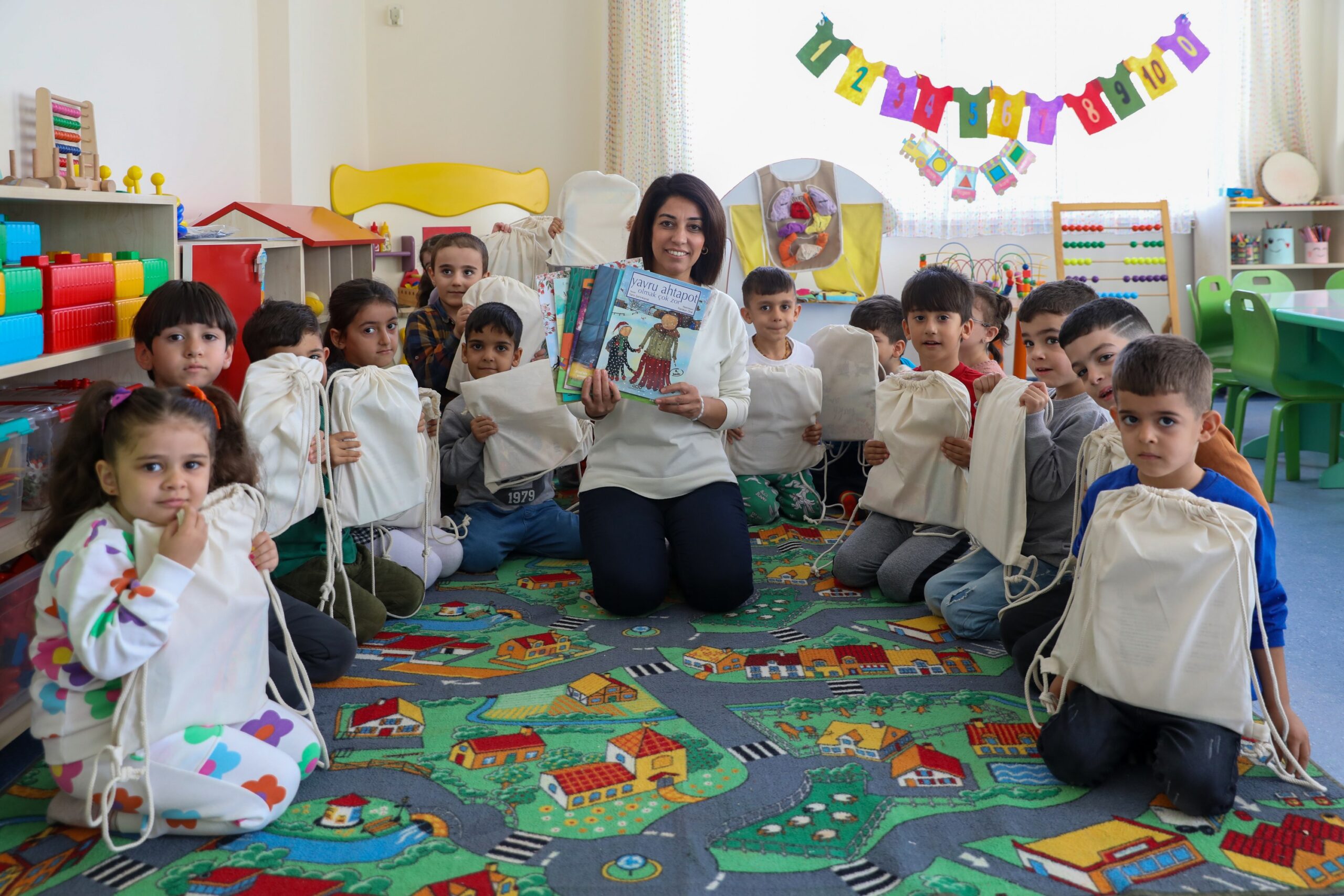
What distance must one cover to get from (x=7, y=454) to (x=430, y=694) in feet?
3.17

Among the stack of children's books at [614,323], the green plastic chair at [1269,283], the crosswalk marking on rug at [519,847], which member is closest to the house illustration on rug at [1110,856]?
the crosswalk marking on rug at [519,847]

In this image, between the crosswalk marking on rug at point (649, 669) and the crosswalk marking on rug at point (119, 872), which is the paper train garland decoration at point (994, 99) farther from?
the crosswalk marking on rug at point (119, 872)

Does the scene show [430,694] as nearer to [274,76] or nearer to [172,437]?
[172,437]

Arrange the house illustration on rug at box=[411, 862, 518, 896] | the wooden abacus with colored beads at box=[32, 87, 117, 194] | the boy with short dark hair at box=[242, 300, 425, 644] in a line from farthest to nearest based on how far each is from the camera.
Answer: the wooden abacus with colored beads at box=[32, 87, 117, 194] < the boy with short dark hair at box=[242, 300, 425, 644] < the house illustration on rug at box=[411, 862, 518, 896]

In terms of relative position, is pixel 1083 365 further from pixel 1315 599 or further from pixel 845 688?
pixel 1315 599

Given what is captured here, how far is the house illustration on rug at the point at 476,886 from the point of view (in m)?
1.48

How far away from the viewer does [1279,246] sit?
636cm

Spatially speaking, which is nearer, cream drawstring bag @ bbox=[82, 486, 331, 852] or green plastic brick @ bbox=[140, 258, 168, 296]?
cream drawstring bag @ bbox=[82, 486, 331, 852]

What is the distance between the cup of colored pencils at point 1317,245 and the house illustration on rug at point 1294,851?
5.83 m

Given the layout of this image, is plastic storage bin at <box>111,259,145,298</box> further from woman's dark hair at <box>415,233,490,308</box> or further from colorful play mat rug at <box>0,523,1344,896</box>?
woman's dark hair at <box>415,233,490,308</box>

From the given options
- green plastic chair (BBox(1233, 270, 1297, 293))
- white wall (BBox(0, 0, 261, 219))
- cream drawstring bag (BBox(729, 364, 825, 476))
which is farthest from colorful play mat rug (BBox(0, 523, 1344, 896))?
green plastic chair (BBox(1233, 270, 1297, 293))

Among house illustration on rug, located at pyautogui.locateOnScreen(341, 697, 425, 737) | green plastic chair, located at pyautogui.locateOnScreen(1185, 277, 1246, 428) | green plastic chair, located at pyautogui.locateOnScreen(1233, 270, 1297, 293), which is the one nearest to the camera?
house illustration on rug, located at pyautogui.locateOnScreen(341, 697, 425, 737)

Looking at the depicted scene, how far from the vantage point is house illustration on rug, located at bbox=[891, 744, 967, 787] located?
179cm

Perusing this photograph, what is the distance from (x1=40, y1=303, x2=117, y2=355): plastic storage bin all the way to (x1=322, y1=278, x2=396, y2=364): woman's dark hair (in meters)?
0.63
